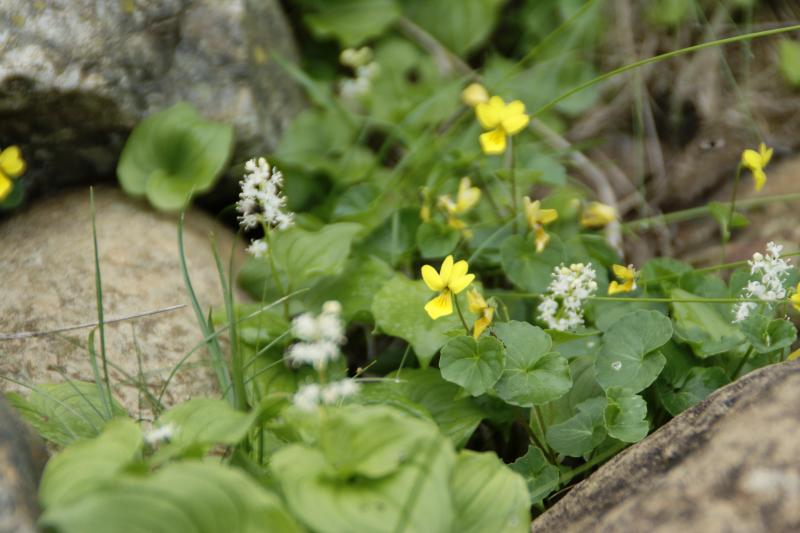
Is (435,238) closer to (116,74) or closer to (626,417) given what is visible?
(626,417)

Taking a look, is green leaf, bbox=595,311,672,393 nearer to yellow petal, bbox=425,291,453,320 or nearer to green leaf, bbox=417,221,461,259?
yellow petal, bbox=425,291,453,320

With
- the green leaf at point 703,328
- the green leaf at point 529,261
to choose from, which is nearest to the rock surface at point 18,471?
the green leaf at point 529,261

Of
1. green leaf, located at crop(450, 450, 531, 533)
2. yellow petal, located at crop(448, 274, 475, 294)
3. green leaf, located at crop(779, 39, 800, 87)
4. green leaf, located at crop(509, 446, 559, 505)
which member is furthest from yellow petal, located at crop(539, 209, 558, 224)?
green leaf, located at crop(779, 39, 800, 87)

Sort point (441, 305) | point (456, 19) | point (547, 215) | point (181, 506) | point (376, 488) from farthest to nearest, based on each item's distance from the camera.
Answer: point (456, 19) → point (547, 215) → point (441, 305) → point (376, 488) → point (181, 506)

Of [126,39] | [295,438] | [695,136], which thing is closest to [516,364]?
[295,438]

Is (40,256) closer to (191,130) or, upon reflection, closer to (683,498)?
(191,130)

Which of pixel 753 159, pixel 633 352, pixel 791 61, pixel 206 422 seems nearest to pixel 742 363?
pixel 633 352
